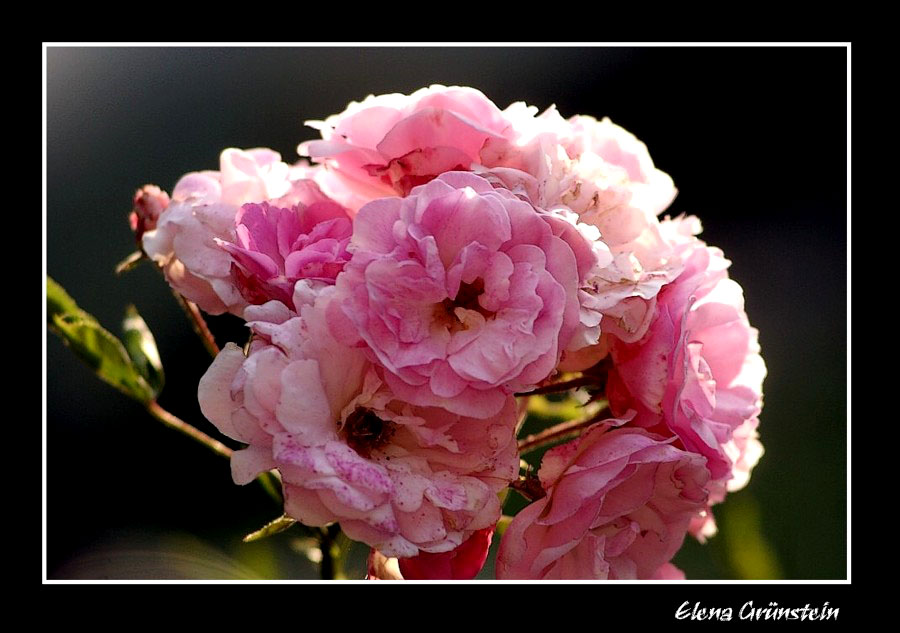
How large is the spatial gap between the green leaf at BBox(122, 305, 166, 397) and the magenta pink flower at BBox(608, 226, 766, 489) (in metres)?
0.35

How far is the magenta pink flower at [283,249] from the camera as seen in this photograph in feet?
1.48

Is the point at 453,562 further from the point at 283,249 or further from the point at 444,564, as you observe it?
the point at 283,249

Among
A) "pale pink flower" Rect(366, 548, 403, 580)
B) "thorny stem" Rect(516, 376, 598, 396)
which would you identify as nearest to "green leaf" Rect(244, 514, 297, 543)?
"pale pink flower" Rect(366, 548, 403, 580)

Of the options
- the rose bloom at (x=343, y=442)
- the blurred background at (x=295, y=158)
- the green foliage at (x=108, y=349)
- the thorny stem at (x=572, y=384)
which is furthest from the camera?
the blurred background at (x=295, y=158)

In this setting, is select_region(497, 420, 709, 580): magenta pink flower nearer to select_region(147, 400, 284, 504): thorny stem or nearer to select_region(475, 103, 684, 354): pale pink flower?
select_region(475, 103, 684, 354): pale pink flower

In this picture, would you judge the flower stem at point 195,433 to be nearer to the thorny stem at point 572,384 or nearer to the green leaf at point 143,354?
the green leaf at point 143,354

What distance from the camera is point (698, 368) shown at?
506 millimetres

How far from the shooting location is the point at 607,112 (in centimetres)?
134

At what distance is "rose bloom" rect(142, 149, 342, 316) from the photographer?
1.65 feet

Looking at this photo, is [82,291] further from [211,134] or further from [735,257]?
[735,257]

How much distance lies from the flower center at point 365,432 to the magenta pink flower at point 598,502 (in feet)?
0.31

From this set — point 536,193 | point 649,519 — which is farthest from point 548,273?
point 649,519

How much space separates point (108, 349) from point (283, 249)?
23 cm

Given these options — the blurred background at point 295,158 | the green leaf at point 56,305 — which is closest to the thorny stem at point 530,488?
the green leaf at point 56,305
